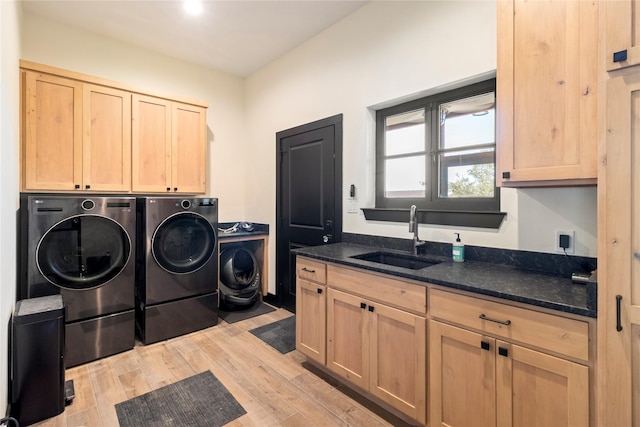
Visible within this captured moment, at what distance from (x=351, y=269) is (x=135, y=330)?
7.33ft

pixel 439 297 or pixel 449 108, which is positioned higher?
pixel 449 108

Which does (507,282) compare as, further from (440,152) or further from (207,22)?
(207,22)

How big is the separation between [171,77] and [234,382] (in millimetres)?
3303

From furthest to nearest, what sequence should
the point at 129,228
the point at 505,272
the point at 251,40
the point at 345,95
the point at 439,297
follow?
the point at 251,40 < the point at 345,95 < the point at 129,228 < the point at 505,272 < the point at 439,297

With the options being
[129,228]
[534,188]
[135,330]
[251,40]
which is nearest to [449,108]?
[534,188]

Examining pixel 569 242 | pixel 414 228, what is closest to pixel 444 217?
pixel 414 228

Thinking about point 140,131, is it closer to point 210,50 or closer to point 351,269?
point 210,50

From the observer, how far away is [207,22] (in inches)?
113

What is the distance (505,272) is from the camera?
167cm

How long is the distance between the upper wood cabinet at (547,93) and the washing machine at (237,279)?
2864mm

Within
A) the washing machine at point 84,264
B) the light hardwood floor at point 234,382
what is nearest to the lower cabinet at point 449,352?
the light hardwood floor at point 234,382

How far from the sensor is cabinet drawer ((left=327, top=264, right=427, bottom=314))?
1629 mm

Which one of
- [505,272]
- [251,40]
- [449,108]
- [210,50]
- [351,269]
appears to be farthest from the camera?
[210,50]

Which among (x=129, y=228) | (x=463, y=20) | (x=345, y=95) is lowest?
(x=129, y=228)
